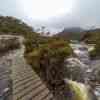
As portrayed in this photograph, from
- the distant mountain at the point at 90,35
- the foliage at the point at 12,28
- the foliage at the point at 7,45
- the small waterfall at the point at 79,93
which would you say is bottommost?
the small waterfall at the point at 79,93

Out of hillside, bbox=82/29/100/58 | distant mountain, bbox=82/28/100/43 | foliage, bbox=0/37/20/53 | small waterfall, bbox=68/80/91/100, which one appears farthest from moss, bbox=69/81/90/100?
distant mountain, bbox=82/28/100/43

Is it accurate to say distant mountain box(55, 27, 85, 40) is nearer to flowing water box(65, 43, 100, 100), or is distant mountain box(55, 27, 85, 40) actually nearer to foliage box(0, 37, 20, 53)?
flowing water box(65, 43, 100, 100)

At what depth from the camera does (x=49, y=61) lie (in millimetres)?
11781

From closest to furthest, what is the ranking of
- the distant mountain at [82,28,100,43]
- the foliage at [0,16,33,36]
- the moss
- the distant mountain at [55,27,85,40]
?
the moss
the foliage at [0,16,33,36]
the distant mountain at [82,28,100,43]
the distant mountain at [55,27,85,40]

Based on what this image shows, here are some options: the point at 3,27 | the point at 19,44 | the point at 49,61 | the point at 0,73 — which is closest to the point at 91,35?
the point at 3,27

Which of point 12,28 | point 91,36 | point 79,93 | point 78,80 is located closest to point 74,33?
point 91,36

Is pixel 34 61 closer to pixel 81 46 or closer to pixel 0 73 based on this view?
pixel 0 73

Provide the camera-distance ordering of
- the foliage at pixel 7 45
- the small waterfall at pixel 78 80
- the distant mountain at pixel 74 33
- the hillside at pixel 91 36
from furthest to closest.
Result: the distant mountain at pixel 74 33
the hillside at pixel 91 36
the foliage at pixel 7 45
the small waterfall at pixel 78 80

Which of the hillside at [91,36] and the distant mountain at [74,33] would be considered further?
the distant mountain at [74,33]

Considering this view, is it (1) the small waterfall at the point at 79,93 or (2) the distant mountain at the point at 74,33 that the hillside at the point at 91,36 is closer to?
(2) the distant mountain at the point at 74,33

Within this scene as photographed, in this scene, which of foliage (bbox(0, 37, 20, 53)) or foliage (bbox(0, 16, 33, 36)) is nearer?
foliage (bbox(0, 37, 20, 53))

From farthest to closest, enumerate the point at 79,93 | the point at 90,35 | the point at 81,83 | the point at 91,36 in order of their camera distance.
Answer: the point at 91,36, the point at 90,35, the point at 81,83, the point at 79,93

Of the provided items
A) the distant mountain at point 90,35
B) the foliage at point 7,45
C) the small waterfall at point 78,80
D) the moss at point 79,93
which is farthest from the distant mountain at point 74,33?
the moss at point 79,93

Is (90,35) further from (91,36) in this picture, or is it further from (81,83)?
(81,83)
